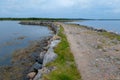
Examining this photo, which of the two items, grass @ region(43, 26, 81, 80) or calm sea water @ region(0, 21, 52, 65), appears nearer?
grass @ region(43, 26, 81, 80)

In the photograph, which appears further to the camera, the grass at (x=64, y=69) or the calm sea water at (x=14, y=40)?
Result: the calm sea water at (x=14, y=40)

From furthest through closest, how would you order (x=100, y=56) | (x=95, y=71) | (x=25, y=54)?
(x=25, y=54)
(x=100, y=56)
(x=95, y=71)

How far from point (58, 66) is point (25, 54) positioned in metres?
13.0

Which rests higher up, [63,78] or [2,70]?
[63,78]

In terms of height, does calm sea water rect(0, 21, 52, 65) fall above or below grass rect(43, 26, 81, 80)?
below

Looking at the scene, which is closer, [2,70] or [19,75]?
[19,75]

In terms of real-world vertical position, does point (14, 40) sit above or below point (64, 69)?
below

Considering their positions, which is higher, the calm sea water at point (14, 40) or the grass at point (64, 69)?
the grass at point (64, 69)

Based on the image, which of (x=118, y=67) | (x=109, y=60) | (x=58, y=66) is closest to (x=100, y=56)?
(x=109, y=60)

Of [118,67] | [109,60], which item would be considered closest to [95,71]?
[118,67]

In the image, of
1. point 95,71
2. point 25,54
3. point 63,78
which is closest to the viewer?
point 63,78

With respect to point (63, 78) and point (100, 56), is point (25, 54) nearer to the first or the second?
point (100, 56)

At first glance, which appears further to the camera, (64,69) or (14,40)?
(14,40)

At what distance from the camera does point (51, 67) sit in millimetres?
16609
